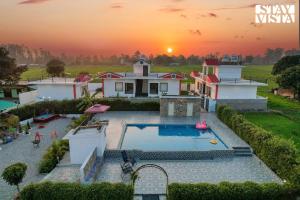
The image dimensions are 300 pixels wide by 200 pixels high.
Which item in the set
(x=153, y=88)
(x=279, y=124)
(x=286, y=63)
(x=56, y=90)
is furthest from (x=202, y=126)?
(x=286, y=63)

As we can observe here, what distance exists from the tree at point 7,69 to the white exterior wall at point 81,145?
24.7 m

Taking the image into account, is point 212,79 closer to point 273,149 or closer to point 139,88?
point 139,88

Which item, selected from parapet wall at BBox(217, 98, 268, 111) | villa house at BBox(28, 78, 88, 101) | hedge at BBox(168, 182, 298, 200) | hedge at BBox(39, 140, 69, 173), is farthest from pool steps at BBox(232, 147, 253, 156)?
villa house at BBox(28, 78, 88, 101)

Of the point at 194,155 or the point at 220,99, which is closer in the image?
the point at 194,155

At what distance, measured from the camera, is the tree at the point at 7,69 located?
107 feet

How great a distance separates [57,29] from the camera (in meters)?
32.9

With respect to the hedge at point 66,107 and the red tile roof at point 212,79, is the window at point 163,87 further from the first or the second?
the red tile roof at point 212,79

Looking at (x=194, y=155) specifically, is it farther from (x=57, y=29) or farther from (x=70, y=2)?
(x=57, y=29)

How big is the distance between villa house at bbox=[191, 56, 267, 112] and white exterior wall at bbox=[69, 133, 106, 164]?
57.1 ft

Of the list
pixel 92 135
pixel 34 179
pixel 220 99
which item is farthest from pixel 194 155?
pixel 220 99

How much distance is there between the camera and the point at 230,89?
2991cm

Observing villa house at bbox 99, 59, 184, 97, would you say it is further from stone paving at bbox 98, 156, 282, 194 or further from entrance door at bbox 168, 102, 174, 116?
stone paving at bbox 98, 156, 282, 194

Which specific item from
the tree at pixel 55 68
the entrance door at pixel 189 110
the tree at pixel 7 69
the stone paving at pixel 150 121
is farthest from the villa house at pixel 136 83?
the tree at pixel 55 68

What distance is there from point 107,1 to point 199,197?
70.0 ft
